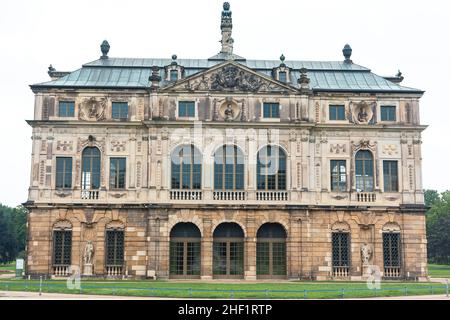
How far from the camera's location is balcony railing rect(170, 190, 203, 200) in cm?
4353

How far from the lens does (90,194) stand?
144ft

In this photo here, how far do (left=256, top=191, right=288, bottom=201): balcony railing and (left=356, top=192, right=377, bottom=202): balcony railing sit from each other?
5685 millimetres

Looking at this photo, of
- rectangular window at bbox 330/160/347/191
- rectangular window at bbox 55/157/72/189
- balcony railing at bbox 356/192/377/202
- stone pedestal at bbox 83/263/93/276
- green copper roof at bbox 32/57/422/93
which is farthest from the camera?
green copper roof at bbox 32/57/422/93

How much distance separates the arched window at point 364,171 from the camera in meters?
44.9

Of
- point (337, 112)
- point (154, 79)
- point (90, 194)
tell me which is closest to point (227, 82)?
point (154, 79)

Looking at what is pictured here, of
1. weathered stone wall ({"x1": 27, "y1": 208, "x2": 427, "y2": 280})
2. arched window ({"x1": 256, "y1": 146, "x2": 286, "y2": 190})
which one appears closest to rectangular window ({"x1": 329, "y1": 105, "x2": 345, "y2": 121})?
arched window ({"x1": 256, "y1": 146, "x2": 286, "y2": 190})

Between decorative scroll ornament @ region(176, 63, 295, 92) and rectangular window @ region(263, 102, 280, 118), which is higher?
decorative scroll ornament @ region(176, 63, 295, 92)

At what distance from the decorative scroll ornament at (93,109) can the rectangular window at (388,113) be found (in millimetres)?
21668

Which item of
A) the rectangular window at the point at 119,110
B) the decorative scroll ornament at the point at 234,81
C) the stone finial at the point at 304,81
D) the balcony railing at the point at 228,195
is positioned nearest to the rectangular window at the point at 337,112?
the stone finial at the point at 304,81

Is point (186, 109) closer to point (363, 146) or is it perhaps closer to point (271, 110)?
point (271, 110)

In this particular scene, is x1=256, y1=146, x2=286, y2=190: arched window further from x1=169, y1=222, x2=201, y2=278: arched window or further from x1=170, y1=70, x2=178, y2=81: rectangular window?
x1=170, y1=70, x2=178, y2=81: rectangular window

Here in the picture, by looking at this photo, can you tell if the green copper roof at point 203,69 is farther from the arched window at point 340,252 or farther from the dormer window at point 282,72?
the arched window at point 340,252

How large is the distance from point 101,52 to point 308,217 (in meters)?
22.6

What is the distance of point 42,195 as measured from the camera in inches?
1725
